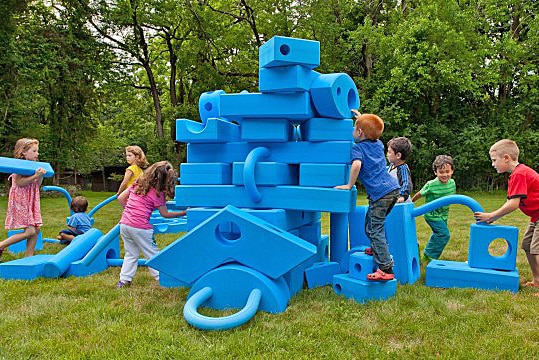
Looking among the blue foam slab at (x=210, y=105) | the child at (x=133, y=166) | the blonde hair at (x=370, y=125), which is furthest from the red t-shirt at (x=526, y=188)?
the child at (x=133, y=166)

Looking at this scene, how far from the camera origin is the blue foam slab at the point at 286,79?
3486mm

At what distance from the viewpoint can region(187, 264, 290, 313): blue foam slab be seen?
3221 mm

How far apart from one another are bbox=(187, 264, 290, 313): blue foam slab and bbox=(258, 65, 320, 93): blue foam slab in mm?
1436

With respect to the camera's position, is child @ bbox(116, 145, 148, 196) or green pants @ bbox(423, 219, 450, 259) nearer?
green pants @ bbox(423, 219, 450, 259)

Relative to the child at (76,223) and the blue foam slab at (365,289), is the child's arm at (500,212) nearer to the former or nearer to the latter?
the blue foam slab at (365,289)

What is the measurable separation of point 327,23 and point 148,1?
790 cm

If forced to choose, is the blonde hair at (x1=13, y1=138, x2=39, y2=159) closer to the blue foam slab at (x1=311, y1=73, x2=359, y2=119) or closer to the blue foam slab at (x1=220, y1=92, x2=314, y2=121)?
the blue foam slab at (x1=220, y1=92, x2=314, y2=121)

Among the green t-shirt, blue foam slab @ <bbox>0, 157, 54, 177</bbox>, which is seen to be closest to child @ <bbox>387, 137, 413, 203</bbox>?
the green t-shirt

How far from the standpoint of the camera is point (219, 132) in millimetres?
3879

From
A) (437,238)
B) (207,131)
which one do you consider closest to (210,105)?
(207,131)

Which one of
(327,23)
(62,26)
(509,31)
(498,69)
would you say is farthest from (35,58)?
(509,31)

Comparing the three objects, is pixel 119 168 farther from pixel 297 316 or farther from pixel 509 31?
pixel 297 316

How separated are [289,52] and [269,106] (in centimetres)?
47

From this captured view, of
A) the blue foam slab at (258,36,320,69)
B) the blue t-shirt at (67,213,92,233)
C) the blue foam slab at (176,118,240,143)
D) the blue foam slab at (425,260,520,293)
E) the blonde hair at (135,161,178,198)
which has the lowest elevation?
the blue foam slab at (425,260,520,293)
